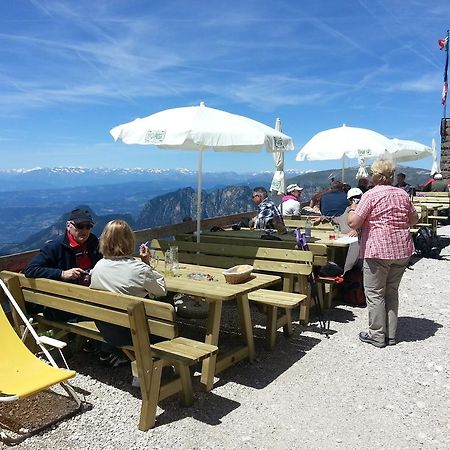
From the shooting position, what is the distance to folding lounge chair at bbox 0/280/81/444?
2.97m

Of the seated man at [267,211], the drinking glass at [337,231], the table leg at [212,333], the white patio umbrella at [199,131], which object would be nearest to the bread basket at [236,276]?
the table leg at [212,333]

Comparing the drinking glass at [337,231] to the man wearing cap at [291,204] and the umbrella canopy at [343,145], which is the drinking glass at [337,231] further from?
the umbrella canopy at [343,145]

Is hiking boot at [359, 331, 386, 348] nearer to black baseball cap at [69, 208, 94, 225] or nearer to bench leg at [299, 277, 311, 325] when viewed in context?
bench leg at [299, 277, 311, 325]

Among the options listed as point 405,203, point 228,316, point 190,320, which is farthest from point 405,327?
point 190,320

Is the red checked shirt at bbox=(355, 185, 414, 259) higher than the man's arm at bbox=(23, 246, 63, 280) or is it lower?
higher

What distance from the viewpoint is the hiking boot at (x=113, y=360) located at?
4340mm

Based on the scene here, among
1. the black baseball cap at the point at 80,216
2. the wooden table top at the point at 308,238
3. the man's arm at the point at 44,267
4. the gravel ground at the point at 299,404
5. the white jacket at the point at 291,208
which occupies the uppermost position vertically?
the black baseball cap at the point at 80,216

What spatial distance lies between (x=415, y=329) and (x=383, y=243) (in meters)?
1.48

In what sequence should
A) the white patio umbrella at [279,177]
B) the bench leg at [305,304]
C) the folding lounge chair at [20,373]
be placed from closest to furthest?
the folding lounge chair at [20,373]
the bench leg at [305,304]
the white patio umbrella at [279,177]

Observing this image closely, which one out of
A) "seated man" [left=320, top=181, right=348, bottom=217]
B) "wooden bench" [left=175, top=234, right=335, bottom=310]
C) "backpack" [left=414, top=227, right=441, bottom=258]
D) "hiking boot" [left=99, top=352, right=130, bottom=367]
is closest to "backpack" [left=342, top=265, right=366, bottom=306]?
"wooden bench" [left=175, top=234, right=335, bottom=310]

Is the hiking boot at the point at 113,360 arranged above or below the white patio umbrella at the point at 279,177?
below

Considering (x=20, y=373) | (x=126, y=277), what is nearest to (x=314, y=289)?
(x=126, y=277)

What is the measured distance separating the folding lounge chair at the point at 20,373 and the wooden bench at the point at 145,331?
1.13 feet

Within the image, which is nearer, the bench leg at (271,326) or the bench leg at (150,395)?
the bench leg at (150,395)
